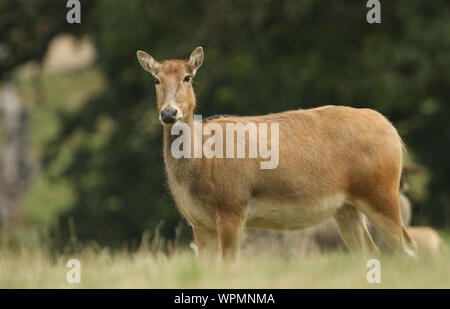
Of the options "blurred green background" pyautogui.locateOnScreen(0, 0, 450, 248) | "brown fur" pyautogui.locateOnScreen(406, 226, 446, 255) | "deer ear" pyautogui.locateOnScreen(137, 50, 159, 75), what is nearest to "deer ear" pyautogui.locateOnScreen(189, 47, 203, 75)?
"deer ear" pyautogui.locateOnScreen(137, 50, 159, 75)

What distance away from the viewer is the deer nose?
7902mm

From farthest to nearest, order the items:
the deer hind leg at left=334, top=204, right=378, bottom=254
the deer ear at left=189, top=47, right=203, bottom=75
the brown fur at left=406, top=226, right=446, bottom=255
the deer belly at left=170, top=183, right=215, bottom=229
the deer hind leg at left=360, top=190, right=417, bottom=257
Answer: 1. the brown fur at left=406, top=226, right=446, bottom=255
2. the deer hind leg at left=334, top=204, right=378, bottom=254
3. the deer ear at left=189, top=47, right=203, bottom=75
4. the deer hind leg at left=360, top=190, right=417, bottom=257
5. the deer belly at left=170, top=183, right=215, bottom=229

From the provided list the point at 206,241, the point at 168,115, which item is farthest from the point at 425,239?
the point at 168,115

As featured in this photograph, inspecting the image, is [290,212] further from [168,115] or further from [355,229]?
[168,115]

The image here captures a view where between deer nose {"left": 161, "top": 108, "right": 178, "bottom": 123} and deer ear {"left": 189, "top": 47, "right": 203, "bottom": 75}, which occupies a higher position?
deer ear {"left": 189, "top": 47, "right": 203, "bottom": 75}

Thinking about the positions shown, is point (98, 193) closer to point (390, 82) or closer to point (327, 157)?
point (390, 82)

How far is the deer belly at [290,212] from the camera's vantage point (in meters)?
8.23

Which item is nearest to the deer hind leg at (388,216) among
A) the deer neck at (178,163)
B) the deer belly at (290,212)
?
the deer belly at (290,212)

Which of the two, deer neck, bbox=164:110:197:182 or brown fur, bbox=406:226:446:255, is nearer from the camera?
deer neck, bbox=164:110:197:182

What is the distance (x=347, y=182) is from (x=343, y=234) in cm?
77

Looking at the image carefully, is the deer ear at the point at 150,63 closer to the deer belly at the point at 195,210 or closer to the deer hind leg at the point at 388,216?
the deer belly at the point at 195,210

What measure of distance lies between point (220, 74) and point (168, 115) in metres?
11.1

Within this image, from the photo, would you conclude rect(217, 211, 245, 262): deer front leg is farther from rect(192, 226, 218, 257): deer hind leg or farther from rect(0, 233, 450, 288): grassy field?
rect(192, 226, 218, 257): deer hind leg

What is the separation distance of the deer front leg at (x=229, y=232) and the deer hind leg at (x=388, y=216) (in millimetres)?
1297
